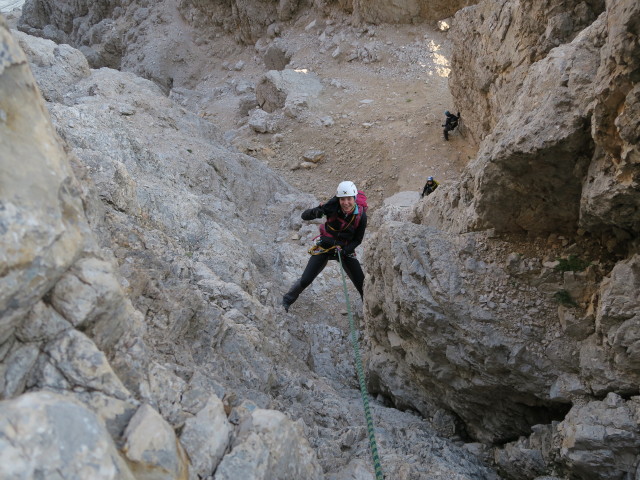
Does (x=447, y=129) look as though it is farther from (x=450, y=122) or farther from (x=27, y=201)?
(x=27, y=201)

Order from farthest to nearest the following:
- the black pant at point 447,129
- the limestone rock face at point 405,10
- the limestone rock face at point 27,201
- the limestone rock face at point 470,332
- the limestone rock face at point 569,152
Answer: the limestone rock face at point 405,10 < the black pant at point 447,129 < the limestone rock face at point 470,332 < the limestone rock face at point 569,152 < the limestone rock face at point 27,201

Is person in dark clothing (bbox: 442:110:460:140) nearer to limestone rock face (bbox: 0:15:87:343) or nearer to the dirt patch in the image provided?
the dirt patch

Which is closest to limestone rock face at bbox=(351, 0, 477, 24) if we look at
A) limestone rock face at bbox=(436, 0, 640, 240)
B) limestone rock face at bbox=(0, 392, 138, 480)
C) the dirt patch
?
the dirt patch

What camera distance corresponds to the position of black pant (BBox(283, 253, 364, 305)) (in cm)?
741

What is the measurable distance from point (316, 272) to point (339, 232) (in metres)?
0.76

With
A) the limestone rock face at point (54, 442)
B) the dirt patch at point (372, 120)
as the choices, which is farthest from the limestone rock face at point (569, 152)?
the dirt patch at point (372, 120)

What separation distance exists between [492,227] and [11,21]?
36.1m

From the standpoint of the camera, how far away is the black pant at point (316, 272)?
292 inches

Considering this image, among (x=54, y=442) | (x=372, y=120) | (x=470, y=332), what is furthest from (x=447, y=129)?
(x=54, y=442)

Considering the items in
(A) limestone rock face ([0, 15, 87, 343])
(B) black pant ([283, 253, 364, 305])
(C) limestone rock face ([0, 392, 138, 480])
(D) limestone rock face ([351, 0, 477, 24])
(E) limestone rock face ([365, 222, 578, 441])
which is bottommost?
(C) limestone rock face ([0, 392, 138, 480])

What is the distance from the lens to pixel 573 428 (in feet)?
12.9

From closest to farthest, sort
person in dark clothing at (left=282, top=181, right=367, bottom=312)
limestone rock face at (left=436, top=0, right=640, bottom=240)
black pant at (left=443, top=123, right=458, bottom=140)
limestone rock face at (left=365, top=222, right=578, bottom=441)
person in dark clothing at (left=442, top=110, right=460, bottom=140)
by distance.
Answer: limestone rock face at (left=436, top=0, right=640, bottom=240), limestone rock face at (left=365, top=222, right=578, bottom=441), person in dark clothing at (left=282, top=181, right=367, bottom=312), person in dark clothing at (left=442, top=110, right=460, bottom=140), black pant at (left=443, top=123, right=458, bottom=140)

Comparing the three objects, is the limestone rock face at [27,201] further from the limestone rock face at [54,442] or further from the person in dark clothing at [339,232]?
the person in dark clothing at [339,232]

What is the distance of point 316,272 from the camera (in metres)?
7.46
